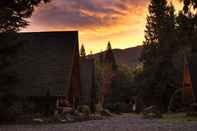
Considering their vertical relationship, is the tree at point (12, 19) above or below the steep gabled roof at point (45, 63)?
above

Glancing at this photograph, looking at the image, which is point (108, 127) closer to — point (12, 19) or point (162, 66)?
point (12, 19)

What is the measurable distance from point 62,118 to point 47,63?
270 inches

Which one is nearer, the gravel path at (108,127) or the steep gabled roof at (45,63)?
the gravel path at (108,127)

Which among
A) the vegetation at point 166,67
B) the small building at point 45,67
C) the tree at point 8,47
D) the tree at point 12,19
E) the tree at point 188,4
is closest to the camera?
the tree at point 188,4

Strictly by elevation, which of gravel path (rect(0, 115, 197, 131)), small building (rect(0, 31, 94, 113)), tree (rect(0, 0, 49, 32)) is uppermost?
tree (rect(0, 0, 49, 32))

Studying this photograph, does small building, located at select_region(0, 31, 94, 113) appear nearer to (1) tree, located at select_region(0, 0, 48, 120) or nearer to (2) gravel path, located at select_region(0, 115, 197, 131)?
(1) tree, located at select_region(0, 0, 48, 120)

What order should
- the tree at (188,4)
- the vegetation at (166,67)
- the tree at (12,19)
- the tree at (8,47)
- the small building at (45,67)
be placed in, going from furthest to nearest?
Answer: 1. the vegetation at (166,67)
2. the small building at (45,67)
3. the tree at (8,47)
4. the tree at (12,19)
5. the tree at (188,4)

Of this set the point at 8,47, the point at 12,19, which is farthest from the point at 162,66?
the point at 12,19


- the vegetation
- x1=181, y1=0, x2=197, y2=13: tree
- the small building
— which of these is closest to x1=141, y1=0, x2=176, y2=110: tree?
the vegetation

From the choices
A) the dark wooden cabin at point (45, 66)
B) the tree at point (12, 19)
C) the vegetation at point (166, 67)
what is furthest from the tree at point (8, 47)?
the vegetation at point (166, 67)

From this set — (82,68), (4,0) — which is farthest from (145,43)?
(4,0)

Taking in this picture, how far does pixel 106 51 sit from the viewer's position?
12244cm

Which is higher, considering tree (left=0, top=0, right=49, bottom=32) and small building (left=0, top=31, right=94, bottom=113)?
tree (left=0, top=0, right=49, bottom=32)

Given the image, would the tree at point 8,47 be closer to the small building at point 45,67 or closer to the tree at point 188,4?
the small building at point 45,67
